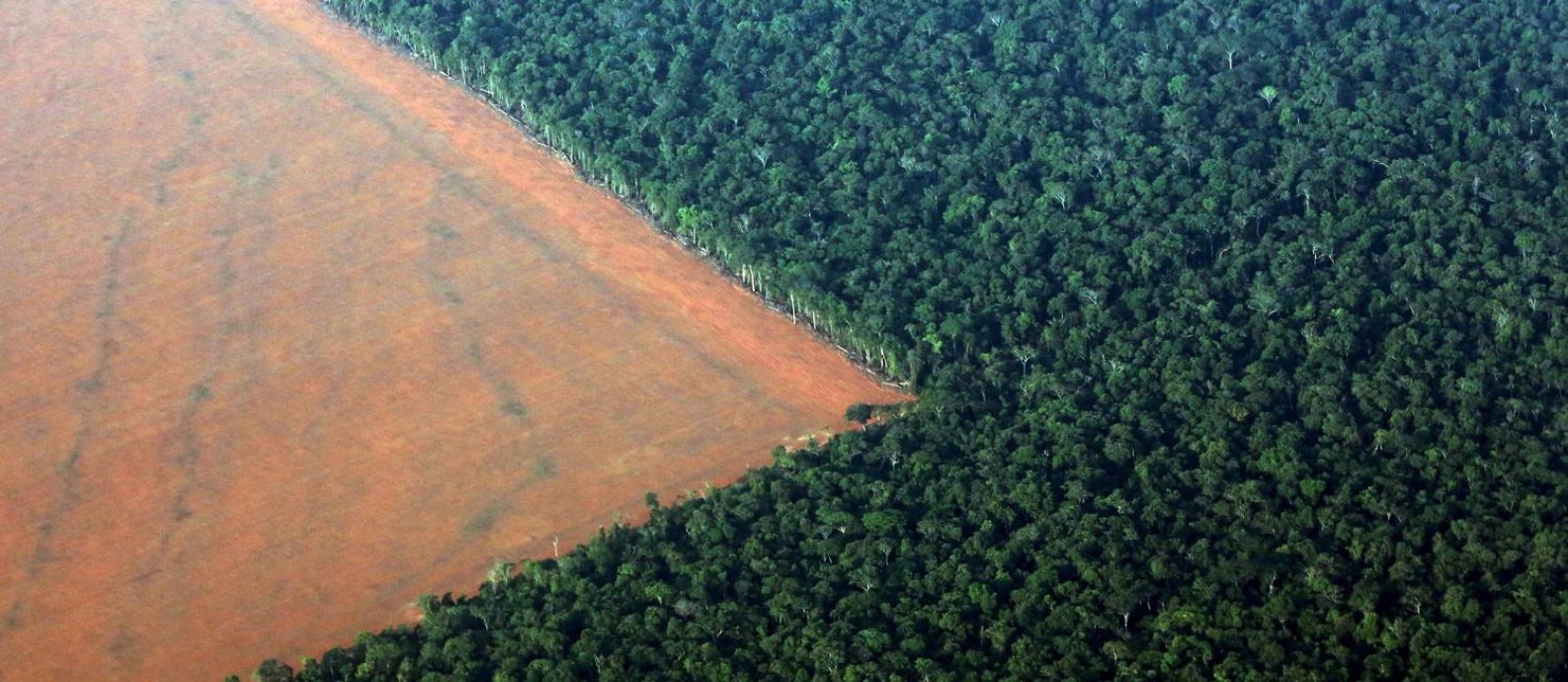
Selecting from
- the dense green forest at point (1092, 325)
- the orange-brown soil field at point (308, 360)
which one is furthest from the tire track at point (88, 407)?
the dense green forest at point (1092, 325)

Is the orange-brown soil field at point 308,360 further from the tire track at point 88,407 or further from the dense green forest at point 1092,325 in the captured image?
the dense green forest at point 1092,325

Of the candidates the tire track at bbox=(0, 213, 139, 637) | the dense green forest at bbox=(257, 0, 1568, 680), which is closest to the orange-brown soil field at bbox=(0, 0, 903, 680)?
the tire track at bbox=(0, 213, 139, 637)

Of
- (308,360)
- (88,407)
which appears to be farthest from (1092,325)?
(88,407)

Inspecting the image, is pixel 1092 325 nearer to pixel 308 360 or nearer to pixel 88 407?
pixel 308 360

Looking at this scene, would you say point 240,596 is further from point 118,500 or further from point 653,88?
point 653,88

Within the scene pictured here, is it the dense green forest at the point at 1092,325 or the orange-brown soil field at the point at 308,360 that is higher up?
the dense green forest at the point at 1092,325
